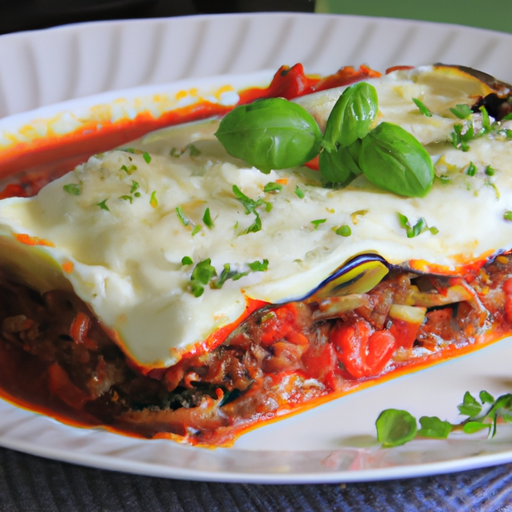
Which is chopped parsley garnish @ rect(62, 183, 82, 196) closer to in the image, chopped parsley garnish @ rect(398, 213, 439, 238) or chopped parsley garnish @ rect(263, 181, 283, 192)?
chopped parsley garnish @ rect(263, 181, 283, 192)

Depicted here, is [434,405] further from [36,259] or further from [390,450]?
[36,259]

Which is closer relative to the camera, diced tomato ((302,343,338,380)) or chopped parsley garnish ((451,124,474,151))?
diced tomato ((302,343,338,380))

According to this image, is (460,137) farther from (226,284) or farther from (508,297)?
(226,284)

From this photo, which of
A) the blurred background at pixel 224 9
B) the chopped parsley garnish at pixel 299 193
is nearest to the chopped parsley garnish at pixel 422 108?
the chopped parsley garnish at pixel 299 193

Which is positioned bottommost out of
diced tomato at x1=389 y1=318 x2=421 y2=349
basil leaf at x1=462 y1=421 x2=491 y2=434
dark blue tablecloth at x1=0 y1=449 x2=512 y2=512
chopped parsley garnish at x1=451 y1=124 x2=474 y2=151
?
dark blue tablecloth at x1=0 y1=449 x2=512 y2=512

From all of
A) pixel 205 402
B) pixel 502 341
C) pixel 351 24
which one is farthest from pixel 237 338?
pixel 351 24

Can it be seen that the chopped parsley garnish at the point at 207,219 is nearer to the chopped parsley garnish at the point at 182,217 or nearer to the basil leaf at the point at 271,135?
the chopped parsley garnish at the point at 182,217

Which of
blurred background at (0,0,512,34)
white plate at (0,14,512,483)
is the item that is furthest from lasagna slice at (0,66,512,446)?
blurred background at (0,0,512,34)
